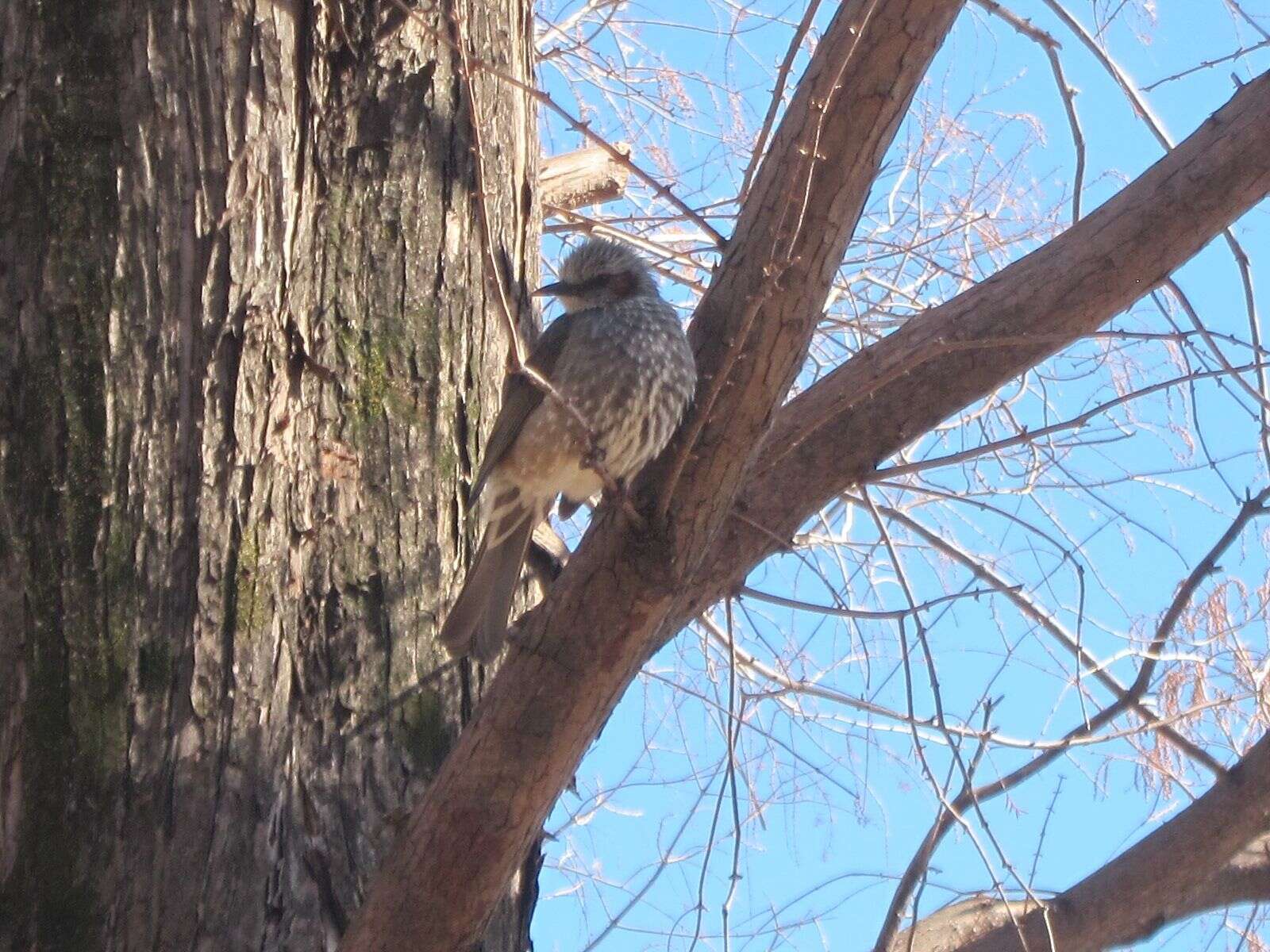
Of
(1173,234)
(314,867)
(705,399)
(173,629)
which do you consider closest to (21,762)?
(173,629)

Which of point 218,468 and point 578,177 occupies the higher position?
point 578,177

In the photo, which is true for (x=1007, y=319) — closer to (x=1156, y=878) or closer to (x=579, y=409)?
(x=579, y=409)

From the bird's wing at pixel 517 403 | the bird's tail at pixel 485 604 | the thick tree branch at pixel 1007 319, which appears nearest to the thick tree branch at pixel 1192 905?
the thick tree branch at pixel 1007 319

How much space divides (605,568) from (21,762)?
3.51 ft

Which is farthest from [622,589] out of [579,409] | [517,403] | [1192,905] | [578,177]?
[578,177]

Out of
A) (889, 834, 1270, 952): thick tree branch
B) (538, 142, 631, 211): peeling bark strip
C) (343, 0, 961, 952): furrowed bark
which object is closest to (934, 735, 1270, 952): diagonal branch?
(889, 834, 1270, 952): thick tree branch

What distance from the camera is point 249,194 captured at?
2721 millimetres

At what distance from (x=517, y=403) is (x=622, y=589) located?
3.50 feet

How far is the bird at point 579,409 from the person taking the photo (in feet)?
10.3

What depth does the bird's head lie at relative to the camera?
4.22m

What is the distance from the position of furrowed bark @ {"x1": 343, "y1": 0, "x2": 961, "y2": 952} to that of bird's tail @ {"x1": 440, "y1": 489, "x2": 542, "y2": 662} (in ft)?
1.45

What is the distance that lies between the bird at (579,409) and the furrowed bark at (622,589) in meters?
0.52

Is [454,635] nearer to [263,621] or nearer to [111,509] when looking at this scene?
[263,621]

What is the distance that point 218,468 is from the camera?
8.52ft
